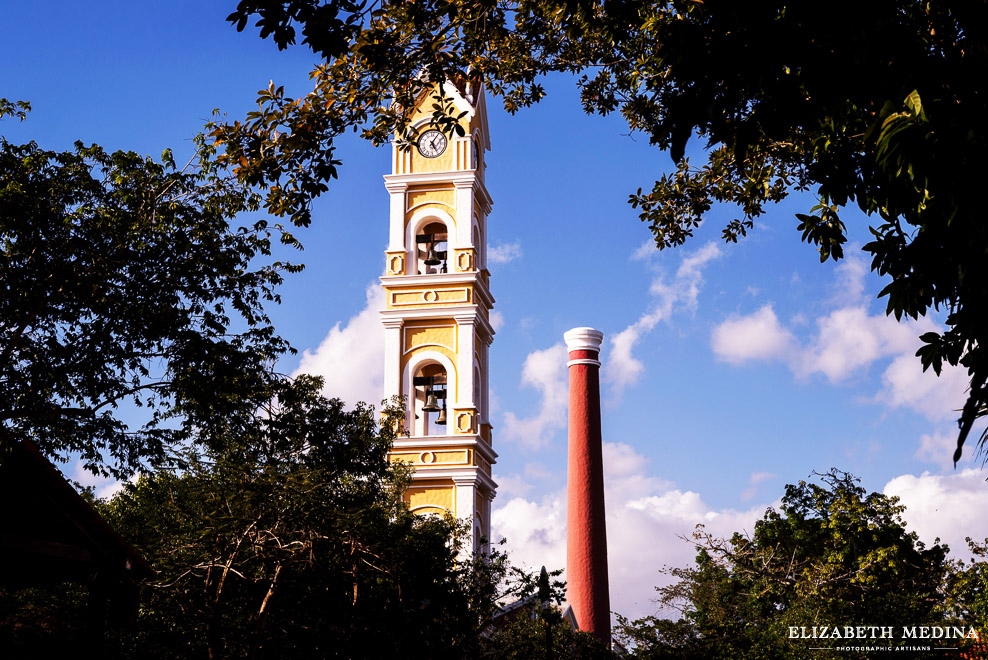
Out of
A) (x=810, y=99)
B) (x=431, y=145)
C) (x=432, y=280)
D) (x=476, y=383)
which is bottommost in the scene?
(x=810, y=99)

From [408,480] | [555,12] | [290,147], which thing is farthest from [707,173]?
[408,480]

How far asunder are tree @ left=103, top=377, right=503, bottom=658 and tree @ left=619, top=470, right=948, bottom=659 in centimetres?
831

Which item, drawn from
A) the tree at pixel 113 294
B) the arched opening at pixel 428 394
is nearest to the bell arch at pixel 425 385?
the arched opening at pixel 428 394

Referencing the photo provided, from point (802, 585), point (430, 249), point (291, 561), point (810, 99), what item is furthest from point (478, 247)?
point (810, 99)

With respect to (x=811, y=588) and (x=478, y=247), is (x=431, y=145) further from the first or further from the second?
(x=811, y=588)

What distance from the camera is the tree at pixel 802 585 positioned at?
77.7 ft

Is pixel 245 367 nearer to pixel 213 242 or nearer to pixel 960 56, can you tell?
pixel 213 242

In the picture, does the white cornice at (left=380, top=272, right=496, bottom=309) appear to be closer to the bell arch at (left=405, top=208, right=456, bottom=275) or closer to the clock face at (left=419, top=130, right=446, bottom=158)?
the bell arch at (left=405, top=208, right=456, bottom=275)

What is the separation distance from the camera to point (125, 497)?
18.4 meters

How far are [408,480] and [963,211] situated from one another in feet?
51.9

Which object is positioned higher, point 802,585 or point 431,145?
point 431,145

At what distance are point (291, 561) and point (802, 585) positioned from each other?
706 inches

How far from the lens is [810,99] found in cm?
686

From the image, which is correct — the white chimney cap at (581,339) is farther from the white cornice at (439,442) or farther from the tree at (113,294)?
the tree at (113,294)
